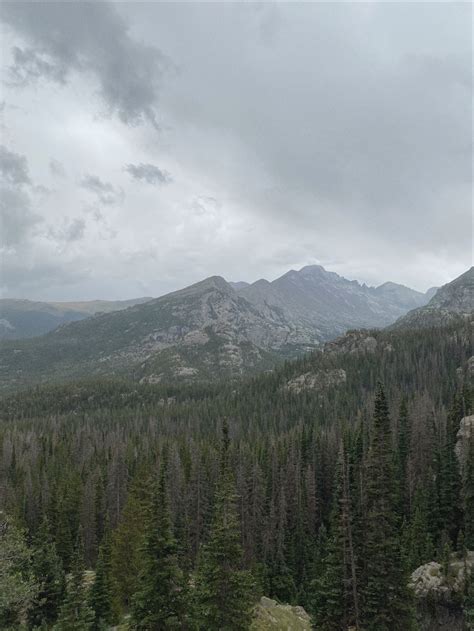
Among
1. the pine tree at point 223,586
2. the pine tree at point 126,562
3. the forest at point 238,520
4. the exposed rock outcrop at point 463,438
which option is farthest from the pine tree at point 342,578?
the exposed rock outcrop at point 463,438

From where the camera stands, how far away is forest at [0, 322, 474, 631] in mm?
25594

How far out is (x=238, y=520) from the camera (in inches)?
2258

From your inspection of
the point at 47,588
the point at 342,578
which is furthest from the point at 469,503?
the point at 47,588

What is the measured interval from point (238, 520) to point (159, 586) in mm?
34432

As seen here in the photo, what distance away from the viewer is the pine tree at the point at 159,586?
24.8 meters

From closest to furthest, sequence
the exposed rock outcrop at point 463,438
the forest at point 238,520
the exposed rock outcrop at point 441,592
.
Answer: the forest at point 238,520 → the exposed rock outcrop at point 441,592 → the exposed rock outcrop at point 463,438

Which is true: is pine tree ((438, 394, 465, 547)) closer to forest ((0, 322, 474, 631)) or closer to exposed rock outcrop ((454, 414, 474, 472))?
forest ((0, 322, 474, 631))

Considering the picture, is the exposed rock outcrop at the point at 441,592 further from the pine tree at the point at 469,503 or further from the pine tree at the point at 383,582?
the pine tree at the point at 383,582

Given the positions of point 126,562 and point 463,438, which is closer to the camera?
point 126,562

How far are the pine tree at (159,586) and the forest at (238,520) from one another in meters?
0.08

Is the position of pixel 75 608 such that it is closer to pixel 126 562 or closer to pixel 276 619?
pixel 126 562

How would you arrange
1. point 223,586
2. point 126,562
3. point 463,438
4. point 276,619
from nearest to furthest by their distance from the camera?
point 223,586, point 276,619, point 126,562, point 463,438

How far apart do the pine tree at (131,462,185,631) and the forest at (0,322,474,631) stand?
8 centimetres

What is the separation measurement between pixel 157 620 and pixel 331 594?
11.3 metres
